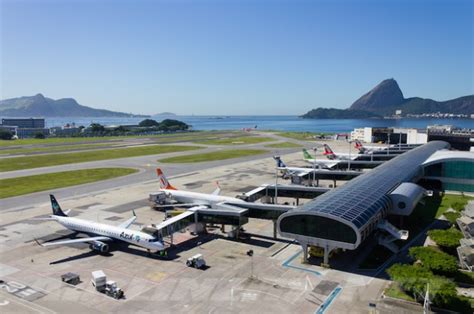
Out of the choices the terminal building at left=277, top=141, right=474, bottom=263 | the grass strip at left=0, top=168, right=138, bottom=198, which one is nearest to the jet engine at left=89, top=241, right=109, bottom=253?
the terminal building at left=277, top=141, right=474, bottom=263

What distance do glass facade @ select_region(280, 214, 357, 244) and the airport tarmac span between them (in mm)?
4693

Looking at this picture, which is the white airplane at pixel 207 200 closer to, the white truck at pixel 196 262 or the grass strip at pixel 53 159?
the white truck at pixel 196 262

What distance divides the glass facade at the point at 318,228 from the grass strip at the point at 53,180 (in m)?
81.9

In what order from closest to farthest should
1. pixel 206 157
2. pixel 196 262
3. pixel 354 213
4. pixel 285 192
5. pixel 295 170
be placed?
pixel 196 262 < pixel 354 213 < pixel 285 192 < pixel 295 170 < pixel 206 157

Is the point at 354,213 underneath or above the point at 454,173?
above

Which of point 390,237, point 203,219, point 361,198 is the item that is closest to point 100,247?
point 203,219

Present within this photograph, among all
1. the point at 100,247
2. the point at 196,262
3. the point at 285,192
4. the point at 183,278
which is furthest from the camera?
the point at 285,192

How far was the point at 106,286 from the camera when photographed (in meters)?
48.5

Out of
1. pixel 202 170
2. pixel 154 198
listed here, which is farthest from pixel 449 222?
pixel 202 170

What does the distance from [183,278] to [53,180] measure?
290 ft

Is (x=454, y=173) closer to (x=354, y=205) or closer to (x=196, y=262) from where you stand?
(x=354, y=205)

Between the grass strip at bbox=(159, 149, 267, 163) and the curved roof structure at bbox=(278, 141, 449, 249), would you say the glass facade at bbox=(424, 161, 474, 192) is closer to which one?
the curved roof structure at bbox=(278, 141, 449, 249)

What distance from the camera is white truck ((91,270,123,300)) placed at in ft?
155

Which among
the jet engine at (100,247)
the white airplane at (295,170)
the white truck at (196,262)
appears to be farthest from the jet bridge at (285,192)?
the jet engine at (100,247)
